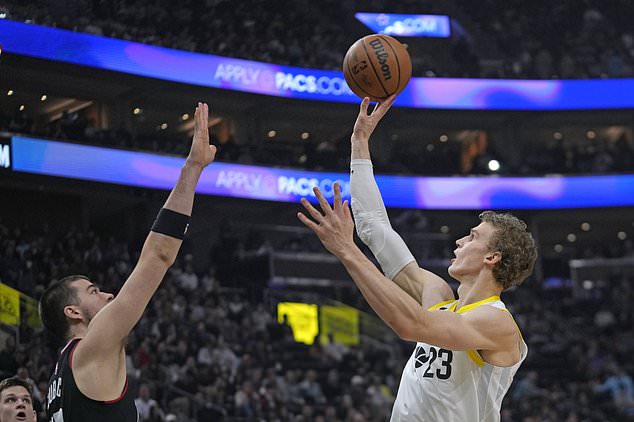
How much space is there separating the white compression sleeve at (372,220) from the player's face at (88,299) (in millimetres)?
1401

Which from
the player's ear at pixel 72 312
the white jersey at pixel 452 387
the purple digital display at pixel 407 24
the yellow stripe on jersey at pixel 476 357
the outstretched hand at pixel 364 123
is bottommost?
the white jersey at pixel 452 387

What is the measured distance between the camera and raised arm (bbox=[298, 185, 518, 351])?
3758 millimetres

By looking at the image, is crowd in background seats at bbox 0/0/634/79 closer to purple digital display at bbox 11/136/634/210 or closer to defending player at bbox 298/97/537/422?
purple digital display at bbox 11/136/634/210

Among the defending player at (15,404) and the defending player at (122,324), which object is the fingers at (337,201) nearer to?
the defending player at (122,324)

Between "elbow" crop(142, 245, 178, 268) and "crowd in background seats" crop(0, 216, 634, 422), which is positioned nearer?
"elbow" crop(142, 245, 178, 268)

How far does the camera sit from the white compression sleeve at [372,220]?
4.95m

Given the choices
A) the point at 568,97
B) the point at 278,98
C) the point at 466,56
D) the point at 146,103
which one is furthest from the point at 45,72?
the point at 568,97

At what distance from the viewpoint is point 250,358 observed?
58.6ft

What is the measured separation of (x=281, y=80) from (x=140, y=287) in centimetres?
2205

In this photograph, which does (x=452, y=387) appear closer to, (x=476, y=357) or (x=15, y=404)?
(x=476, y=357)

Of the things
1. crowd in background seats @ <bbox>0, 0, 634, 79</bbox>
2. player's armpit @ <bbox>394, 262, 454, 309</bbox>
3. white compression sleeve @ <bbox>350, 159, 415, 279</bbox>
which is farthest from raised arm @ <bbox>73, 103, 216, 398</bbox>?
crowd in background seats @ <bbox>0, 0, 634, 79</bbox>

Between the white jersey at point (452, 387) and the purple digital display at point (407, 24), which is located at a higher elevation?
the purple digital display at point (407, 24)

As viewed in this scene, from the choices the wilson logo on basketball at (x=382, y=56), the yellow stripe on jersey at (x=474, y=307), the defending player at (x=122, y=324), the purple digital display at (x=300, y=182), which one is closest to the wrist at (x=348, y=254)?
the defending player at (x=122, y=324)

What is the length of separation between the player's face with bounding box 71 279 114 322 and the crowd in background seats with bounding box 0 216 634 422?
7988mm
